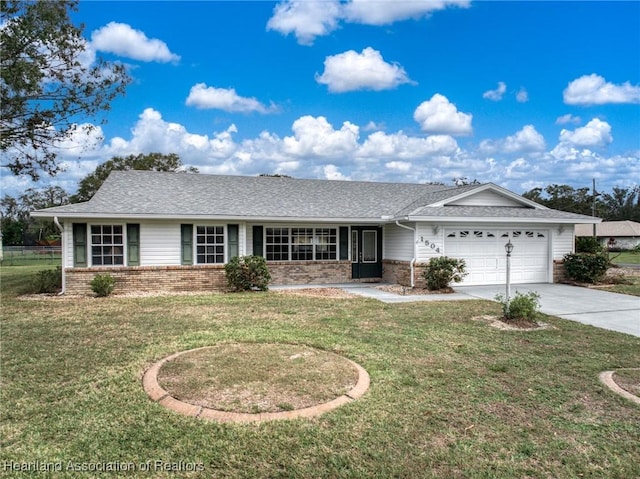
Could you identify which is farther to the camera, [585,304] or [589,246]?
[589,246]

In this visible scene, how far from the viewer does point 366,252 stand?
15.6 m

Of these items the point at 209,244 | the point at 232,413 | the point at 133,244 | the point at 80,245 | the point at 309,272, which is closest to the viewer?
the point at 232,413

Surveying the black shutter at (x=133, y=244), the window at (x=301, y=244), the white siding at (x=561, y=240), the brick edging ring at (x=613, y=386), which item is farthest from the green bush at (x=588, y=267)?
the black shutter at (x=133, y=244)

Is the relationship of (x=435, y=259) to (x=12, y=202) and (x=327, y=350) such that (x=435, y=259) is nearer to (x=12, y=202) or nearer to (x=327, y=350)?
(x=327, y=350)

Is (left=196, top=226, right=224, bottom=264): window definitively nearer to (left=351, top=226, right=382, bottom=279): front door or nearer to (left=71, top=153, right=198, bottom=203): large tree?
(left=351, top=226, right=382, bottom=279): front door

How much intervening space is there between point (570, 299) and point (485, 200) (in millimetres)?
5092

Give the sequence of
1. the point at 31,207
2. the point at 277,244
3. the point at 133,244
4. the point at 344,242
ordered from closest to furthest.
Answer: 1. the point at 133,244
2. the point at 277,244
3. the point at 344,242
4. the point at 31,207

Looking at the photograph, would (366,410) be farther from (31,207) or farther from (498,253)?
(31,207)

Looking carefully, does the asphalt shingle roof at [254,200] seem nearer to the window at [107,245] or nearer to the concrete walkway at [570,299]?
the window at [107,245]

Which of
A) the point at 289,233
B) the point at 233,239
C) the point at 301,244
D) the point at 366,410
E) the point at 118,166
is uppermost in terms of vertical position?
the point at 118,166

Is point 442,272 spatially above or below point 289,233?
below

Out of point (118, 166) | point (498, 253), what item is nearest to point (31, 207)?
point (118, 166)

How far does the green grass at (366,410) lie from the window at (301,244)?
7002mm

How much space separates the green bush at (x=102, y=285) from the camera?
11.4m
